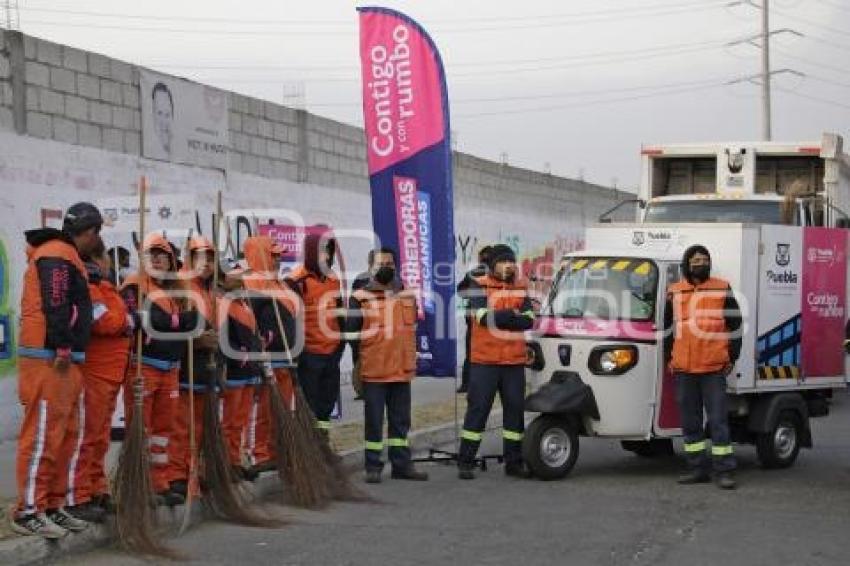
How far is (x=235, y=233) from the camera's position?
1432 cm

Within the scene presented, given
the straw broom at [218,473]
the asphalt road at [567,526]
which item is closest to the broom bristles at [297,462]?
the asphalt road at [567,526]

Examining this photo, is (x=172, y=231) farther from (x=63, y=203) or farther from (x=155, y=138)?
(x=155, y=138)

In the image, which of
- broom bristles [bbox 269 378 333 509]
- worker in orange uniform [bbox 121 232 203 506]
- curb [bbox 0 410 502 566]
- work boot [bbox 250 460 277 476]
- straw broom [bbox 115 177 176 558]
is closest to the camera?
curb [bbox 0 410 502 566]

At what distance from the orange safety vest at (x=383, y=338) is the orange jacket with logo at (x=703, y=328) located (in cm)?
223

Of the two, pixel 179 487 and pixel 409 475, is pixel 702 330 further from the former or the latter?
pixel 179 487

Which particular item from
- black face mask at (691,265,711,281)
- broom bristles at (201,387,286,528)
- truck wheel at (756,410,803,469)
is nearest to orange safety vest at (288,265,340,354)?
broom bristles at (201,387,286,528)

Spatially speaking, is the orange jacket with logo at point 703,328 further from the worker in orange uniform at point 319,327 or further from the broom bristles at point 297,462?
the broom bristles at point 297,462

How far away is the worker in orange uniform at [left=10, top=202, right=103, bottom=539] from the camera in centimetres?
655

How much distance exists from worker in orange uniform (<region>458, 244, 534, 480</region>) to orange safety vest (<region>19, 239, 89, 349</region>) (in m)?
3.83

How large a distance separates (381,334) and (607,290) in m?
1.98

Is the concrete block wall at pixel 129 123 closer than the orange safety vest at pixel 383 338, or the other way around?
the orange safety vest at pixel 383 338

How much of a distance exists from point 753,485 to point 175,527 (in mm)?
4732

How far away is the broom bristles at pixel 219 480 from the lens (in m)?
7.79

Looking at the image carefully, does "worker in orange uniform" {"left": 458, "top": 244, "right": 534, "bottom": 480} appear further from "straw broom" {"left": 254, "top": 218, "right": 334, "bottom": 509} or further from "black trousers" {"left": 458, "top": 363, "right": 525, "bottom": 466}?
→ "straw broom" {"left": 254, "top": 218, "right": 334, "bottom": 509}
